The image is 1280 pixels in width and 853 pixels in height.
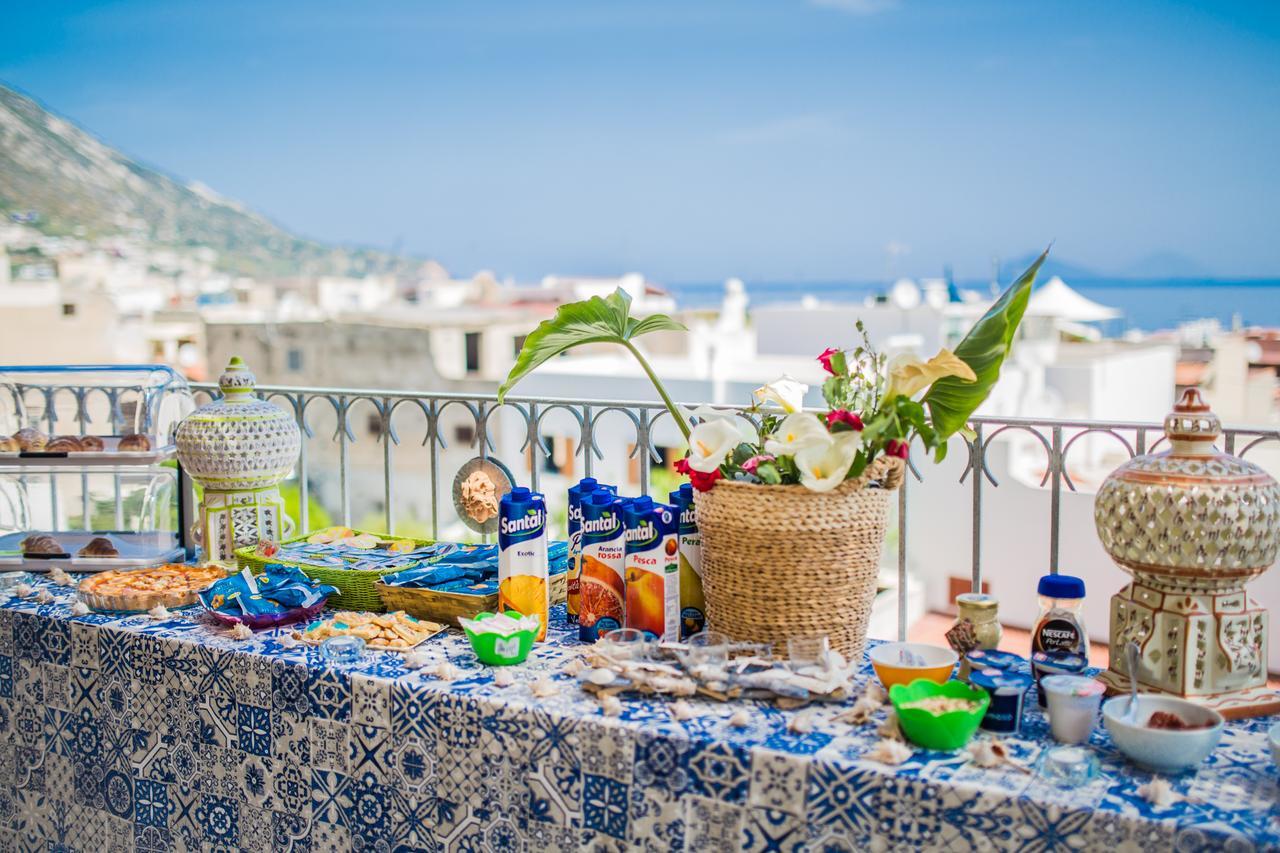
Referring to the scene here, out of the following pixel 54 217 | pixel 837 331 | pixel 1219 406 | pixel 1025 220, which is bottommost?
pixel 1219 406

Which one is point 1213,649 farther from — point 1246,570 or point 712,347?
point 712,347

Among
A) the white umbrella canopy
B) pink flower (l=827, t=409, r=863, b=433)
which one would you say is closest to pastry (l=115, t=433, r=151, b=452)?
pink flower (l=827, t=409, r=863, b=433)

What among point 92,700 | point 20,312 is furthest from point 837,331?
point 92,700

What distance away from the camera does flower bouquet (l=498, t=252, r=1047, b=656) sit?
1625mm

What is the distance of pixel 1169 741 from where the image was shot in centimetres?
133

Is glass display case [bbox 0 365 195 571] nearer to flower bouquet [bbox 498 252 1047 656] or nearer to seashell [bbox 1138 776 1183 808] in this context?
flower bouquet [bbox 498 252 1047 656]

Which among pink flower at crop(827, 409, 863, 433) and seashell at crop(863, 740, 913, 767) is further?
pink flower at crop(827, 409, 863, 433)

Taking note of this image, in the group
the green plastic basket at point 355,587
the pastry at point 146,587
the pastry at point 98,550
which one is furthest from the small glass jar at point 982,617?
the pastry at point 98,550

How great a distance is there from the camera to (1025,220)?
70.4m

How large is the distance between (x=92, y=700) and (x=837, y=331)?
72.9ft

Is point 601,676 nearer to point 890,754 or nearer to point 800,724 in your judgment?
point 800,724

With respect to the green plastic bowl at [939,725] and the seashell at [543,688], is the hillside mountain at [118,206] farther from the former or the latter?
the green plastic bowl at [939,725]

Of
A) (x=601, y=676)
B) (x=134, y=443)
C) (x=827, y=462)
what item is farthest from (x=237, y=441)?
(x=827, y=462)

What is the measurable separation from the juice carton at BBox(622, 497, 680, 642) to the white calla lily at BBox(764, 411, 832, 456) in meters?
0.26
